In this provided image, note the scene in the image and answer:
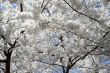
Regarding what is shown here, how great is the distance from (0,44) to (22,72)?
3102mm

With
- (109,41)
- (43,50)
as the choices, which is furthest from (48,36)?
(109,41)

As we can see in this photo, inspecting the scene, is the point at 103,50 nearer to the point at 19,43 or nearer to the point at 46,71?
the point at 19,43

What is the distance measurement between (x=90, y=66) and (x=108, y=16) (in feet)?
14.6

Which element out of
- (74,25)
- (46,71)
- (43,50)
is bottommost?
(46,71)

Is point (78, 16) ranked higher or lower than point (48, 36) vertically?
higher

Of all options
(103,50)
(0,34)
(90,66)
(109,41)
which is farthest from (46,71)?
(109,41)

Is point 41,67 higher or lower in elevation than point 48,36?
lower

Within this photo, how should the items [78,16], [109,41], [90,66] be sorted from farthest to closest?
[90,66] < [78,16] < [109,41]

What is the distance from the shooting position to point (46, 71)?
15.3m

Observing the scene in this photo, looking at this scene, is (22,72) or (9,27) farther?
(22,72)

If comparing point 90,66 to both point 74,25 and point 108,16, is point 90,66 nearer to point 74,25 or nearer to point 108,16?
point 108,16

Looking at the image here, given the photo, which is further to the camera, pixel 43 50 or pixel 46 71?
pixel 46 71

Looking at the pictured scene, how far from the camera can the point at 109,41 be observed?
802cm

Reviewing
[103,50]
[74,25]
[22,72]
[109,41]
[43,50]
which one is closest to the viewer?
[109,41]
